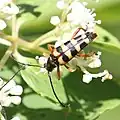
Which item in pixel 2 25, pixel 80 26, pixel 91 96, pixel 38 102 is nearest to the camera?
pixel 2 25

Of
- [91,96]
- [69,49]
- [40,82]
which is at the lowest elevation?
[91,96]

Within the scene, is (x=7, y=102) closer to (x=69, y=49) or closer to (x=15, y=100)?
(x=15, y=100)

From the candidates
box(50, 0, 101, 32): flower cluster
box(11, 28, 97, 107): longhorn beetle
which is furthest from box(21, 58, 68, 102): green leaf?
box(50, 0, 101, 32): flower cluster

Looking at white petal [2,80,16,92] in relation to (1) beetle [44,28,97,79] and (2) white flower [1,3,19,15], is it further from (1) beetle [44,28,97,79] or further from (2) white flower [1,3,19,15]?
(2) white flower [1,3,19,15]

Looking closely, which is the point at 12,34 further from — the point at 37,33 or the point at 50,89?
the point at 37,33

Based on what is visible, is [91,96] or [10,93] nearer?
[10,93]

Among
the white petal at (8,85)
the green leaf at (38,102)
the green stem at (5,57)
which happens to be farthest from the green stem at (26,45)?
the green leaf at (38,102)

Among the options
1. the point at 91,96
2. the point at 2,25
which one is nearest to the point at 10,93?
the point at 2,25
